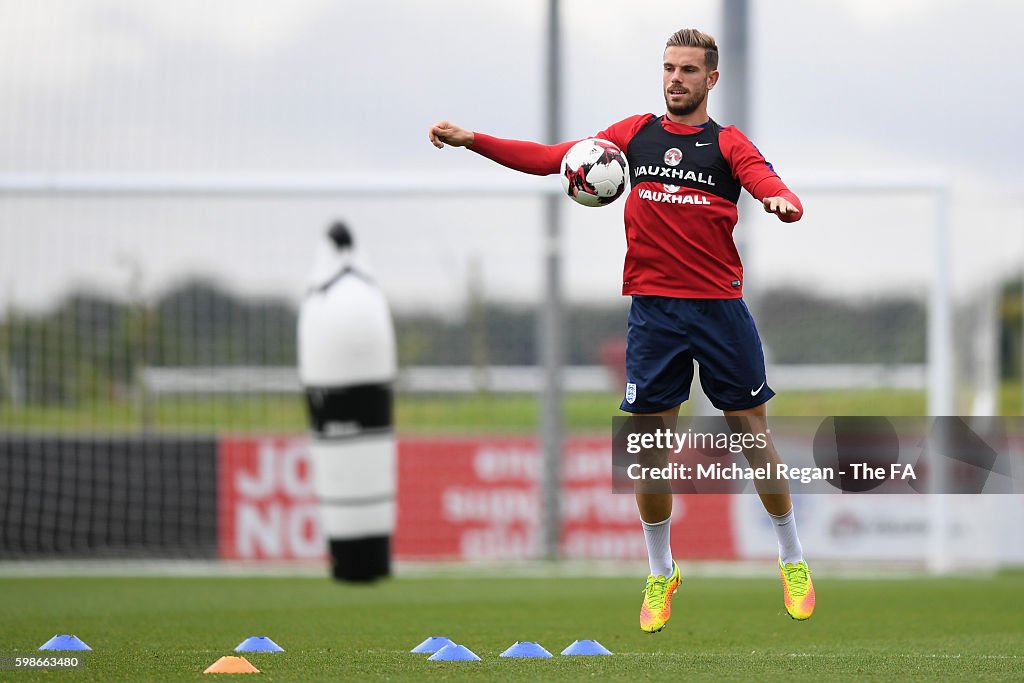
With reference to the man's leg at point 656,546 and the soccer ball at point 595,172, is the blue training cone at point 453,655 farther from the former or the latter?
the soccer ball at point 595,172

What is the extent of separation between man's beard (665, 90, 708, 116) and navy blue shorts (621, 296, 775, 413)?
0.78 meters

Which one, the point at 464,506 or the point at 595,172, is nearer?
the point at 595,172

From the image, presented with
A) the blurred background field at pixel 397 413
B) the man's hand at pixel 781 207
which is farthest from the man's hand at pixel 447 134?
the blurred background field at pixel 397 413

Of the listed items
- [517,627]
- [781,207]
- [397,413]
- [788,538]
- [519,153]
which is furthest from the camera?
[397,413]

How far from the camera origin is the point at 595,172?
19.2 ft

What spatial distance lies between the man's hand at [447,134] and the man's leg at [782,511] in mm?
1620

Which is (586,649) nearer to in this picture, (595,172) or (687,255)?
(687,255)

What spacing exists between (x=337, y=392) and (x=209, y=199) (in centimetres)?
410

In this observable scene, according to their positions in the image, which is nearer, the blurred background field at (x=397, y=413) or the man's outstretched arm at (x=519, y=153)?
the man's outstretched arm at (x=519, y=153)

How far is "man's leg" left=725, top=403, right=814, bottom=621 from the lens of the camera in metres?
6.00

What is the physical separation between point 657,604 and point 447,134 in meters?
2.24

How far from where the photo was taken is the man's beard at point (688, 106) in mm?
5930

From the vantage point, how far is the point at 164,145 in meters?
13.3

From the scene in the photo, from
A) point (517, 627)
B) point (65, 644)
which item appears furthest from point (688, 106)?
point (65, 644)
